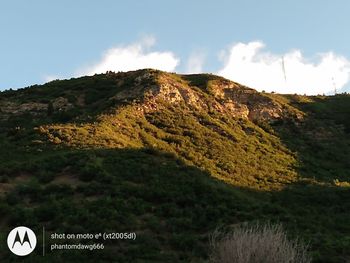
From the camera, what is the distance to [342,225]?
2817 centimetres

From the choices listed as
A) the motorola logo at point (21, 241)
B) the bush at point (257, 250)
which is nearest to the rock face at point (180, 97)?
the motorola logo at point (21, 241)

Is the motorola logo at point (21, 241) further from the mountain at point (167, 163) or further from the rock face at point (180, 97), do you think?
the rock face at point (180, 97)

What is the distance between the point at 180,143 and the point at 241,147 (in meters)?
6.69

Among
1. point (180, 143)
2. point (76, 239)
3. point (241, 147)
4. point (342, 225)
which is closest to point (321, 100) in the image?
point (241, 147)

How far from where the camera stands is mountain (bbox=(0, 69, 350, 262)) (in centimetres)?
2289

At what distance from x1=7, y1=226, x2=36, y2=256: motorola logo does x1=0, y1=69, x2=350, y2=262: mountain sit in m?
0.56

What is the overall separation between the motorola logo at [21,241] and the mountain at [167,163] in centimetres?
56

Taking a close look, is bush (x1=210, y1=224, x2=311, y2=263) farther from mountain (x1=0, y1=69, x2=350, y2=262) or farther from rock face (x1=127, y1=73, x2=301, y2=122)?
rock face (x1=127, y1=73, x2=301, y2=122)

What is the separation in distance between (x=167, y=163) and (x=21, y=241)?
15.1 m

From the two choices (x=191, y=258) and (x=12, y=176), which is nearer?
(x=191, y=258)

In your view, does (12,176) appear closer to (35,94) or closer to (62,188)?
(62,188)

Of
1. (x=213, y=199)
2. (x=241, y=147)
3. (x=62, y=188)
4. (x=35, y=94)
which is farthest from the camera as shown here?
(x=35, y=94)

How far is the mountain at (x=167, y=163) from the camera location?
22.9 m

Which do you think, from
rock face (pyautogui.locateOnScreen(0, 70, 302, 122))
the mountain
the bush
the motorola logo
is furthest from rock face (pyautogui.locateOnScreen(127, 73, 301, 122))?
the bush
